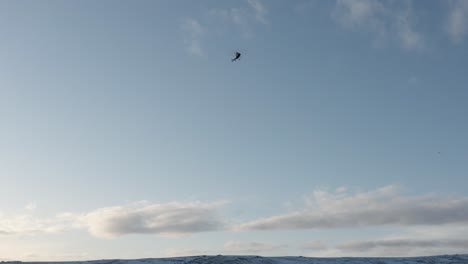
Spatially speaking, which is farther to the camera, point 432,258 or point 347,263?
point 432,258

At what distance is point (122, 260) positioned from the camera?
23.4 metres

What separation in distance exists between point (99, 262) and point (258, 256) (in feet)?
24.2

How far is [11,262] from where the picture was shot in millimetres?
24062

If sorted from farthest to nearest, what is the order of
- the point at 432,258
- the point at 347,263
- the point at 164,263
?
1. the point at 432,258
2. the point at 347,263
3. the point at 164,263

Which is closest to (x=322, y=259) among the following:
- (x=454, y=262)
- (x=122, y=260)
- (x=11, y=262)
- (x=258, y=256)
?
(x=258, y=256)

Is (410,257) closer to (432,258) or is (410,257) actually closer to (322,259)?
(432,258)

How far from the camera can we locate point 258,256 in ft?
80.8

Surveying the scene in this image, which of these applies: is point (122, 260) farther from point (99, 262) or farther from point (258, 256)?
point (258, 256)

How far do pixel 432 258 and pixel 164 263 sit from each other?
46.7 ft

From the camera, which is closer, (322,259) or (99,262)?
(99,262)

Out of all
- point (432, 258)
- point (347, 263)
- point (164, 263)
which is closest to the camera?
point (164, 263)

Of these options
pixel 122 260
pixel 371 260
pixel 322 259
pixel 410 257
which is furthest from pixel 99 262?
pixel 410 257

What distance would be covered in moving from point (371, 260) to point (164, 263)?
10.4 metres

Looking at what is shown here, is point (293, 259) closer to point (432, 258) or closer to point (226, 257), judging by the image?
point (226, 257)
